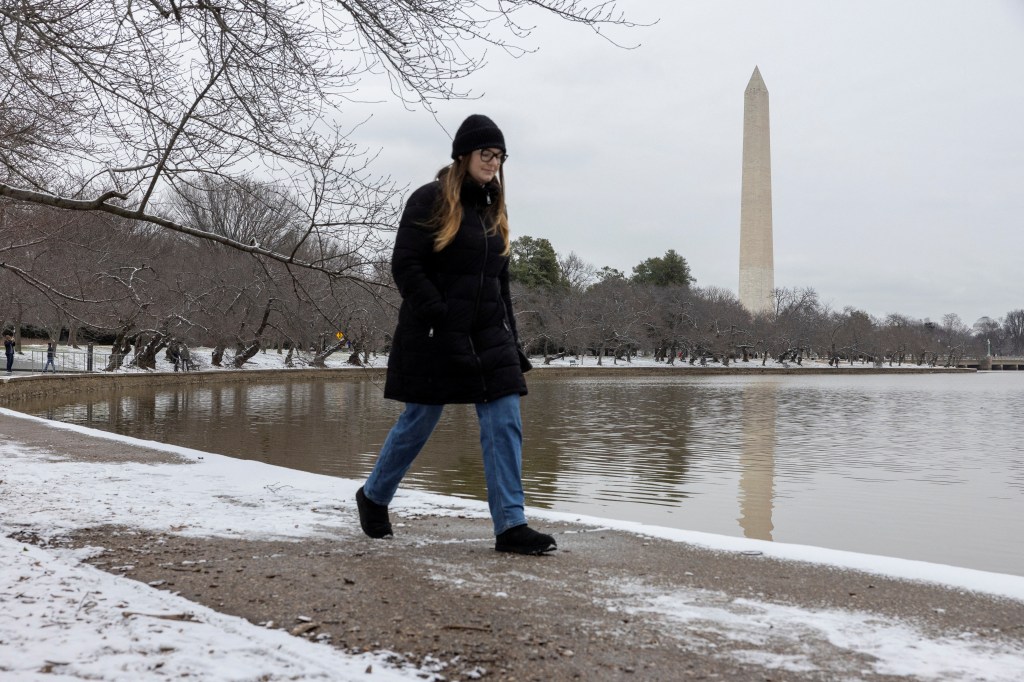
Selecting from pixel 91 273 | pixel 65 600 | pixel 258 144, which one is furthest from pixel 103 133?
pixel 91 273

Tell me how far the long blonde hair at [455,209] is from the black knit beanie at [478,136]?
0.21 feet

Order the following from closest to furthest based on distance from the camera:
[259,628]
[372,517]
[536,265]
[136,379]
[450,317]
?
[259,628], [450,317], [372,517], [136,379], [536,265]

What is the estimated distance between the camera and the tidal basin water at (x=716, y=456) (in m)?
9.10

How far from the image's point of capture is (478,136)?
14.1 feet

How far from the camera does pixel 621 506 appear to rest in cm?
976

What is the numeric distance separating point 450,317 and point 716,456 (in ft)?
36.4

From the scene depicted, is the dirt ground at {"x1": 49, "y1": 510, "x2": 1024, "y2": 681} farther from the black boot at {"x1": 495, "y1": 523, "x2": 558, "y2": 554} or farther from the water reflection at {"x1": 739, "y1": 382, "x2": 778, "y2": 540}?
the water reflection at {"x1": 739, "y1": 382, "x2": 778, "y2": 540}

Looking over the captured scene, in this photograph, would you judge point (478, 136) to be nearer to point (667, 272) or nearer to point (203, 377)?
point (203, 377)

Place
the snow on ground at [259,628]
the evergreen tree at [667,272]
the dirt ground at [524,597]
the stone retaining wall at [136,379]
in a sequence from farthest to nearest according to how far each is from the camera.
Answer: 1. the evergreen tree at [667,272]
2. the stone retaining wall at [136,379]
3. the dirt ground at [524,597]
4. the snow on ground at [259,628]

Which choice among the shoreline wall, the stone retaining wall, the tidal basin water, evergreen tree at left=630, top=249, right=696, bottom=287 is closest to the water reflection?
the tidal basin water

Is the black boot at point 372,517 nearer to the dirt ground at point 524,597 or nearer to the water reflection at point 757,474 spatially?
the dirt ground at point 524,597

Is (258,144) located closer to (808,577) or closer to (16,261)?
(808,577)

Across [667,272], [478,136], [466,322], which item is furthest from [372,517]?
[667,272]

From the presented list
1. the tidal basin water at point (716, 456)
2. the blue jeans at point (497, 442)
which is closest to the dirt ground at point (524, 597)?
the blue jeans at point (497, 442)
